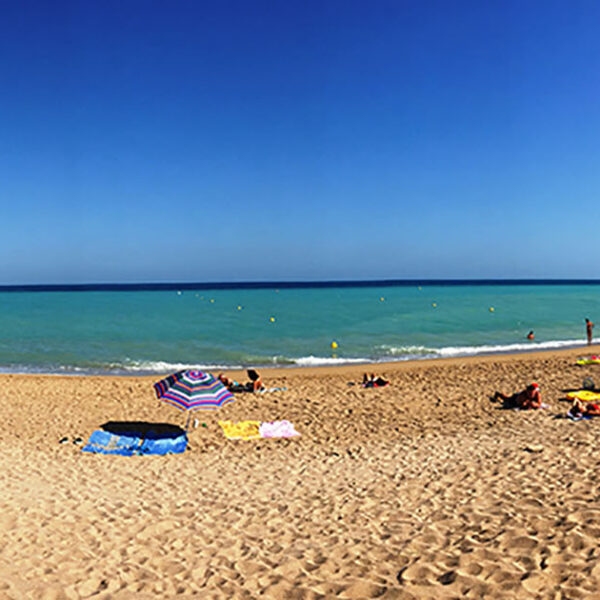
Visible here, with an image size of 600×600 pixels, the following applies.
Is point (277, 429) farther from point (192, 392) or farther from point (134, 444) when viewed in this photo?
point (134, 444)

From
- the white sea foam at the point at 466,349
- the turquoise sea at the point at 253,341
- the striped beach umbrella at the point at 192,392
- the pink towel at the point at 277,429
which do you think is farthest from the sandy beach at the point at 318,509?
the white sea foam at the point at 466,349

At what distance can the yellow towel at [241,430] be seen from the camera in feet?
38.1

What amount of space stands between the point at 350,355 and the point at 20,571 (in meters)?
23.2

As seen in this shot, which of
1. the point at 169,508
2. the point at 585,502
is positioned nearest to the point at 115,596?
the point at 169,508

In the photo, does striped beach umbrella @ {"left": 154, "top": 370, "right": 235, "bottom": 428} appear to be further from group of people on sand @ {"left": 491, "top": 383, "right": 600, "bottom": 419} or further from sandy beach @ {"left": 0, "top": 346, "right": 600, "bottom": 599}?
group of people on sand @ {"left": 491, "top": 383, "right": 600, "bottom": 419}

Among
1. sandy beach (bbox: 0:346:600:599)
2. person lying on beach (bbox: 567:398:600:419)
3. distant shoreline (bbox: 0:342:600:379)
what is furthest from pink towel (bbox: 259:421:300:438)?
distant shoreline (bbox: 0:342:600:379)

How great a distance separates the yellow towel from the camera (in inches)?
457

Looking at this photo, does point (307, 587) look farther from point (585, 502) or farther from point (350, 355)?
point (350, 355)

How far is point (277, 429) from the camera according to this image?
12.1m

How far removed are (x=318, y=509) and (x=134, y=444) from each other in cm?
536

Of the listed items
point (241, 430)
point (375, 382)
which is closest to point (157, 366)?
point (375, 382)

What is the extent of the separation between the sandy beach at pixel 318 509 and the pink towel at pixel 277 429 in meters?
0.37

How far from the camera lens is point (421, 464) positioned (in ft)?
29.8

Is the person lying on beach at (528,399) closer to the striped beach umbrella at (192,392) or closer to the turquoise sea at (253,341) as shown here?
the striped beach umbrella at (192,392)
